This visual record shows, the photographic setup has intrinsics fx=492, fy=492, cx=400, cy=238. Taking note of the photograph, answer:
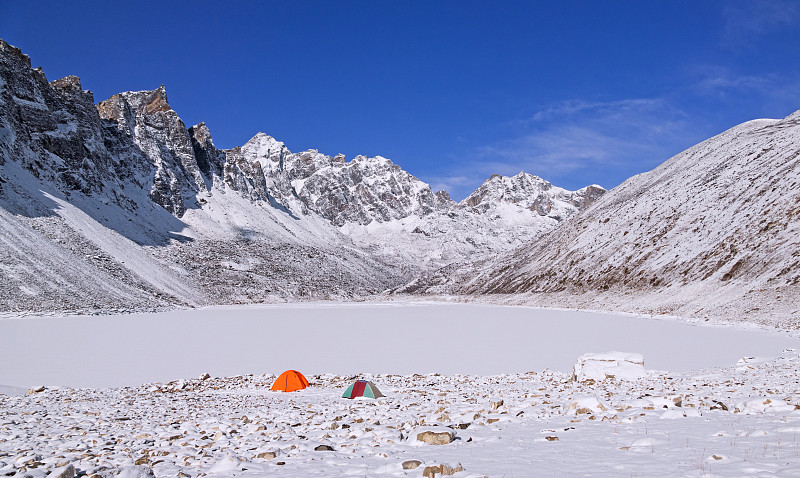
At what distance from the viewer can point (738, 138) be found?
101938 mm

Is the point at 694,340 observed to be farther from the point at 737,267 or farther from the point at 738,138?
the point at 738,138

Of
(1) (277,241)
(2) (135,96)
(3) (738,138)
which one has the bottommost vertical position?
(1) (277,241)

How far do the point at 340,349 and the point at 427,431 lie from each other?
22.3 m

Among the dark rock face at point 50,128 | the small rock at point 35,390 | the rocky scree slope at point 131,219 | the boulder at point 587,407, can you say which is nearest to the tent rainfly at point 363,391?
the boulder at point 587,407

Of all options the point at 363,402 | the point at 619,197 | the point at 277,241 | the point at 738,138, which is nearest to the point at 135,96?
the point at 277,241

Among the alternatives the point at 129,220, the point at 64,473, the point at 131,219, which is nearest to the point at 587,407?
the point at 64,473

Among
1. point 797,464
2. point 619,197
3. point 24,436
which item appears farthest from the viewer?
point 619,197

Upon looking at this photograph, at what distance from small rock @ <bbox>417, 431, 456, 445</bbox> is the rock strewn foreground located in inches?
1.0

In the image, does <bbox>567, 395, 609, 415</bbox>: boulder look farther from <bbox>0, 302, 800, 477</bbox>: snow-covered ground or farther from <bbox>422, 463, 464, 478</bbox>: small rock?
<bbox>422, 463, 464, 478</bbox>: small rock

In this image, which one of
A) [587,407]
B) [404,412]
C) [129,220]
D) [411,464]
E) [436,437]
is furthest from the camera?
[129,220]

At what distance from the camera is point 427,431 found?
929 cm

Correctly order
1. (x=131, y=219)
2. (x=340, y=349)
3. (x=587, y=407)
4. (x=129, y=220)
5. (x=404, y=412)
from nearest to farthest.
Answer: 1. (x=587, y=407)
2. (x=404, y=412)
3. (x=340, y=349)
4. (x=129, y=220)
5. (x=131, y=219)

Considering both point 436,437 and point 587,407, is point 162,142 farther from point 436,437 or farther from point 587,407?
point 436,437

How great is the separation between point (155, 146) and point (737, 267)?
514ft
